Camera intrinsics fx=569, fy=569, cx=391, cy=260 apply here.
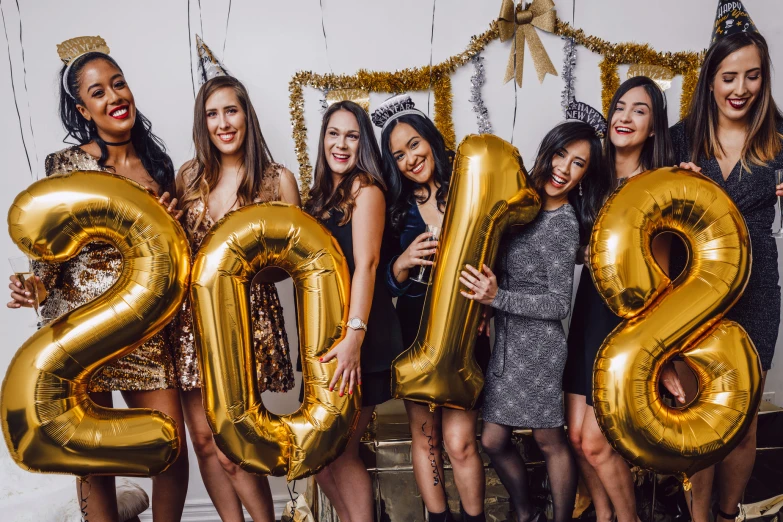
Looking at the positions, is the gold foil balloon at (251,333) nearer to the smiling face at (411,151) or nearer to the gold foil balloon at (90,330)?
the gold foil balloon at (90,330)

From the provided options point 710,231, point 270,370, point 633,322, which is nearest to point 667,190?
point 710,231

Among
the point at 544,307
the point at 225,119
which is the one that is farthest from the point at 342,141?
the point at 544,307

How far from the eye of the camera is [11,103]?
229 cm

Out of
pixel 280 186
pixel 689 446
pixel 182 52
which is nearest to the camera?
pixel 689 446

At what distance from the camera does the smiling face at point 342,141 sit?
1690 mm

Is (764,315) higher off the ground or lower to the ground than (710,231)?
lower

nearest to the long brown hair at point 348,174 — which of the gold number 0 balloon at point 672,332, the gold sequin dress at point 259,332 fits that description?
the gold sequin dress at point 259,332

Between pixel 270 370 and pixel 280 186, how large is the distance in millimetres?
560

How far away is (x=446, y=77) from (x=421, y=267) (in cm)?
96

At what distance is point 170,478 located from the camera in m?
1.78

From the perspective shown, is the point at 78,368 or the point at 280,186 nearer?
the point at 78,368

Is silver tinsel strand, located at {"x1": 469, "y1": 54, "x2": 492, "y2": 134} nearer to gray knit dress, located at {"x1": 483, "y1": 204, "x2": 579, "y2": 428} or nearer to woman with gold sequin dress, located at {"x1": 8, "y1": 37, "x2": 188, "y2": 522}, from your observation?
gray knit dress, located at {"x1": 483, "y1": 204, "x2": 579, "y2": 428}

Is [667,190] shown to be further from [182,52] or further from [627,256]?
[182,52]

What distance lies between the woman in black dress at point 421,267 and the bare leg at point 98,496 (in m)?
0.93
